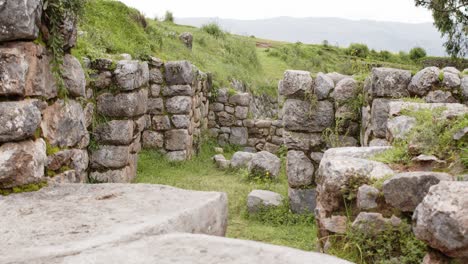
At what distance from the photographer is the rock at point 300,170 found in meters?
7.32

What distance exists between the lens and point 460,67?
23.8 meters

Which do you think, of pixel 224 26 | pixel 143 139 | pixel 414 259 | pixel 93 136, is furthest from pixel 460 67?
pixel 414 259

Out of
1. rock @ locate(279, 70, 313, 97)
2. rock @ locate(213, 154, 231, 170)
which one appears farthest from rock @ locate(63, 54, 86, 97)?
rock @ locate(213, 154, 231, 170)

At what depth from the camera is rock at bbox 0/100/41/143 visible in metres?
3.47

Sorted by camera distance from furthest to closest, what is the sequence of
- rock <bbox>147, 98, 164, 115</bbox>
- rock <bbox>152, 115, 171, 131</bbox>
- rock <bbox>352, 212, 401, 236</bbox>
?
rock <bbox>152, 115, 171, 131</bbox> < rock <bbox>147, 98, 164, 115</bbox> < rock <bbox>352, 212, 401, 236</bbox>

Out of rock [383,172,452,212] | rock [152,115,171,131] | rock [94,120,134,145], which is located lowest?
rock [152,115,171,131]

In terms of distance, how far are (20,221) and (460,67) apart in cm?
2412

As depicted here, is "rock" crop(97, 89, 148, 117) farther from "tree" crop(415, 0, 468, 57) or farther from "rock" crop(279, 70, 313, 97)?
"tree" crop(415, 0, 468, 57)

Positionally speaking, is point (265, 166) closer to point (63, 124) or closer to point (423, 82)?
point (423, 82)

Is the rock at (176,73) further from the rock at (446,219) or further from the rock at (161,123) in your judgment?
the rock at (446,219)

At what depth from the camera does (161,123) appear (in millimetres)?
10766

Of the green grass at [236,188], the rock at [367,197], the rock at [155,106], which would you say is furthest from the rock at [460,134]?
the rock at [155,106]

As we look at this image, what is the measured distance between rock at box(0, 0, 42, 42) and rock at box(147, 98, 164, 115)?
23.0 ft

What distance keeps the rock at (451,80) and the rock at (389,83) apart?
1.44 ft
